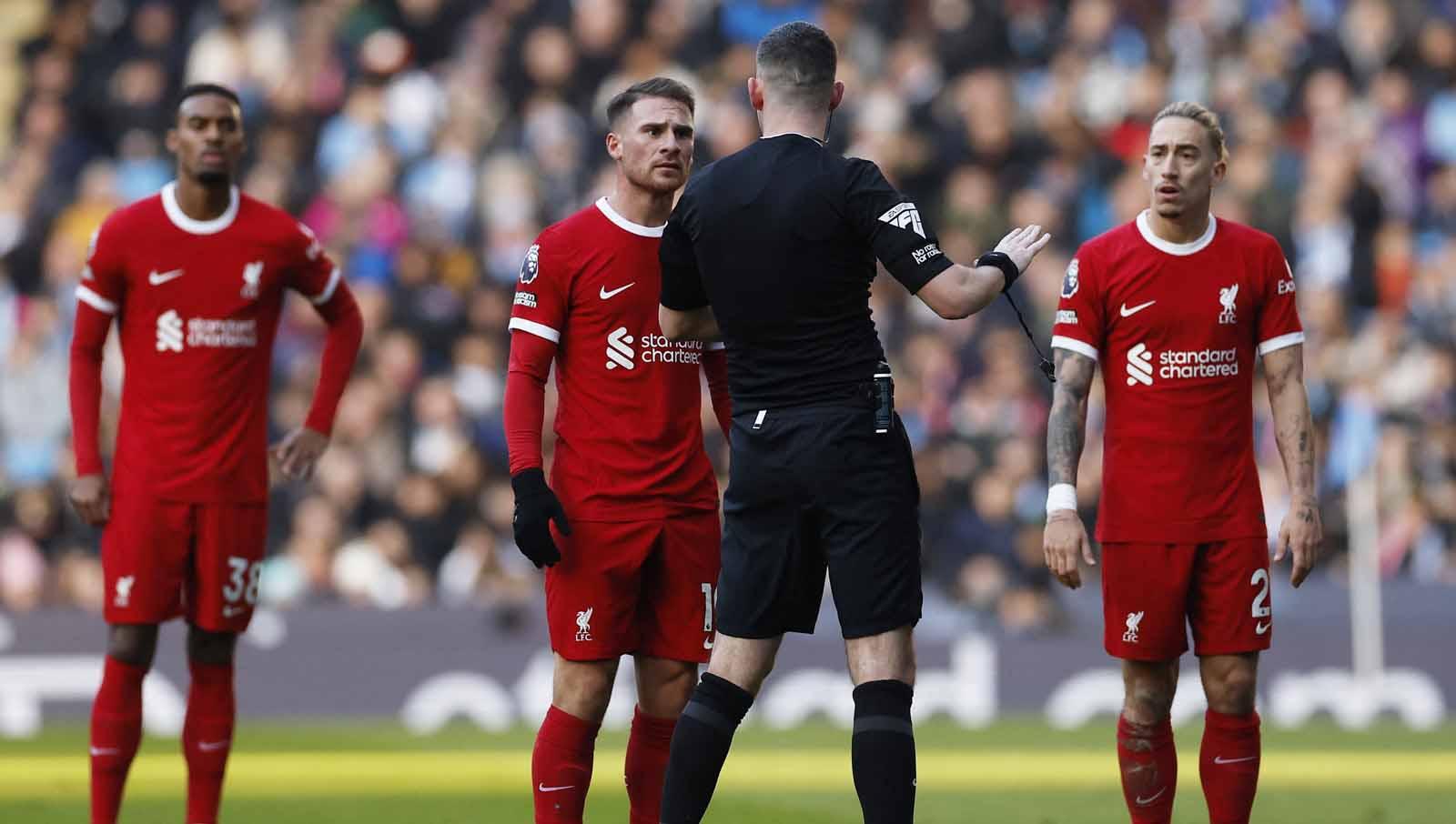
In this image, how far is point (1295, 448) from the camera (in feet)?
26.8

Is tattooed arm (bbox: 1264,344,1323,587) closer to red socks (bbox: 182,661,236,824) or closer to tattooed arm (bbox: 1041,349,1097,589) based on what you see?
tattooed arm (bbox: 1041,349,1097,589)

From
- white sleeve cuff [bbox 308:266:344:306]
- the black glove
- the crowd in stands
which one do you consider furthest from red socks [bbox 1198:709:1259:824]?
the crowd in stands

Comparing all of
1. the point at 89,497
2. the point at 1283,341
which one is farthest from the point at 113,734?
the point at 1283,341

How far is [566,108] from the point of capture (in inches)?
731

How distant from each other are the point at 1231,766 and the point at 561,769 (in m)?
2.35

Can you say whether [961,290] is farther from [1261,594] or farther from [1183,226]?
[1261,594]

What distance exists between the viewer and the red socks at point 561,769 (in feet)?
25.4

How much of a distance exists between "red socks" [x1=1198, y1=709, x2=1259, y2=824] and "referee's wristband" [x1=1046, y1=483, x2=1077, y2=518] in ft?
3.02

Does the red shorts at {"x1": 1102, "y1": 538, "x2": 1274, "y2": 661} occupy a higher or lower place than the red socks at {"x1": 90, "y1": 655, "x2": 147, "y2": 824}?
higher

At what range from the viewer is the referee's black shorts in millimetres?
7098

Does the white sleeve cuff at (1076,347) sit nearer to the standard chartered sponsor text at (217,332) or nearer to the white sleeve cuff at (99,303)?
the standard chartered sponsor text at (217,332)

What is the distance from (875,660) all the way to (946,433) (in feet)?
29.7

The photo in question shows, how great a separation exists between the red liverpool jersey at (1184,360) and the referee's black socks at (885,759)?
5.46 feet

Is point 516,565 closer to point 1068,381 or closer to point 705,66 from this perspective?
point 705,66
